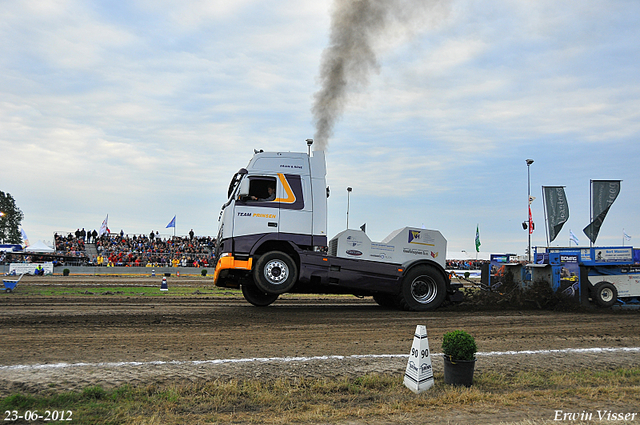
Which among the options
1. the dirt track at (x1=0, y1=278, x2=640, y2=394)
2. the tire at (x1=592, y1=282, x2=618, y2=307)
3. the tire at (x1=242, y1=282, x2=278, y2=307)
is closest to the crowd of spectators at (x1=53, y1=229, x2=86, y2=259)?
the dirt track at (x1=0, y1=278, x2=640, y2=394)

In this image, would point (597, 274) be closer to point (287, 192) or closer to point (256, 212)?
point (287, 192)

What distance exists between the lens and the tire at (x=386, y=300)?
549 inches

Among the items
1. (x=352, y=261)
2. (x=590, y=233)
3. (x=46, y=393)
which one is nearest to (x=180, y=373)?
(x=46, y=393)

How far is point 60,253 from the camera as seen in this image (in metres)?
41.5

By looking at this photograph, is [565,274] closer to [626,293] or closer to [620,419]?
[626,293]

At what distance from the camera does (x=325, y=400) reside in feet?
17.2

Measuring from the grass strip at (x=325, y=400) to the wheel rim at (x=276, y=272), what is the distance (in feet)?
19.9

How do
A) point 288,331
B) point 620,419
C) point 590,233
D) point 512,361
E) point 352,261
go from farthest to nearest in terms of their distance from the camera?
point 590,233
point 352,261
point 288,331
point 512,361
point 620,419

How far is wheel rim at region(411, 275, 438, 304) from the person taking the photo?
517 inches

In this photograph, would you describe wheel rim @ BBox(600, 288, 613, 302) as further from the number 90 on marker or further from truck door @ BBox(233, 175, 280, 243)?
the number 90 on marker

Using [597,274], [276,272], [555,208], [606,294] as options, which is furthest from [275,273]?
[555,208]

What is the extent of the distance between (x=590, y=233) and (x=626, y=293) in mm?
14094

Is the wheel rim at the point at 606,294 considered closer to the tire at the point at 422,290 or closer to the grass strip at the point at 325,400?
the tire at the point at 422,290

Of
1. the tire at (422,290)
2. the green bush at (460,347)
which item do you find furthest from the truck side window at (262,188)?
the green bush at (460,347)
